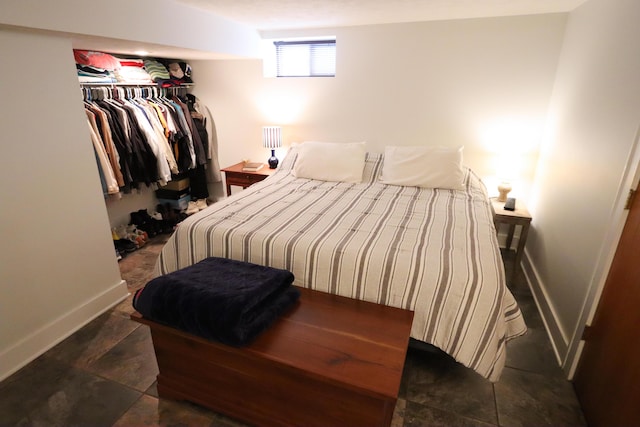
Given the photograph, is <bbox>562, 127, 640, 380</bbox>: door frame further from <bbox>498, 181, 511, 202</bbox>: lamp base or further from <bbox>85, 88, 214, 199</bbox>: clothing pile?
<bbox>85, 88, 214, 199</bbox>: clothing pile

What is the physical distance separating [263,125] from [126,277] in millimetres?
2017

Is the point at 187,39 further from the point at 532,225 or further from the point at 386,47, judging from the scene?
the point at 532,225

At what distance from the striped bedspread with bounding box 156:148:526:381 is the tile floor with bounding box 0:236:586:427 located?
223 millimetres

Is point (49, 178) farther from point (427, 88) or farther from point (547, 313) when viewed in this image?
point (547, 313)

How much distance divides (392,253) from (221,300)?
0.80 m

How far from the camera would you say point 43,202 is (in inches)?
70.8

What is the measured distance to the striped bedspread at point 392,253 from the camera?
4.83 feet

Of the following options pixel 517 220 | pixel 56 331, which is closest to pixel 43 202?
pixel 56 331

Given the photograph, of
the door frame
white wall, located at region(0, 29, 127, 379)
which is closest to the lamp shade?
white wall, located at region(0, 29, 127, 379)

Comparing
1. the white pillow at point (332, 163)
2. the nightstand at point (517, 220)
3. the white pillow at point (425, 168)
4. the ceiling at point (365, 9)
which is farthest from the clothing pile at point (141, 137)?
the nightstand at point (517, 220)

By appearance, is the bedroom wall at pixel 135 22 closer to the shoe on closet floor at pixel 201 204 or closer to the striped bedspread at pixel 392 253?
the striped bedspread at pixel 392 253

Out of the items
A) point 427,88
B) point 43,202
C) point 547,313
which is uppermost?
point 427,88

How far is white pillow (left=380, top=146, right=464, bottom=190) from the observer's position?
2.67 metres

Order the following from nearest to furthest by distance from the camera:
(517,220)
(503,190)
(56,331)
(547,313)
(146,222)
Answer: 1. (56,331)
2. (547,313)
3. (517,220)
4. (503,190)
5. (146,222)
